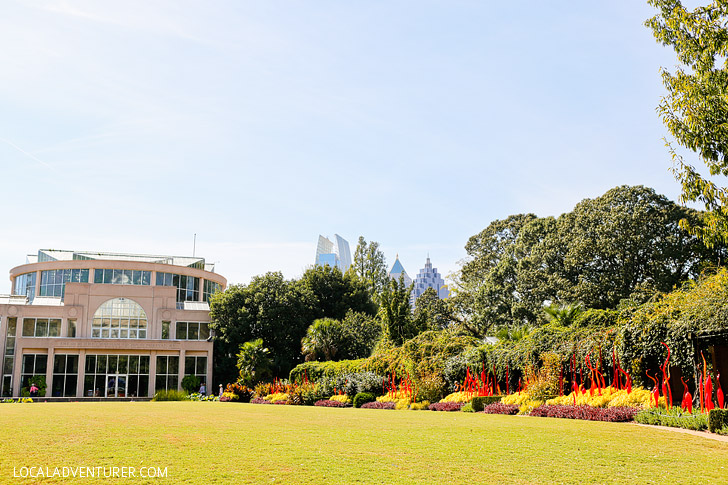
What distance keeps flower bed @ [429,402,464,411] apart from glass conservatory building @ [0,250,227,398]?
1027 inches

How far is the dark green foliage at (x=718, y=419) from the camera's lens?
11820 millimetres

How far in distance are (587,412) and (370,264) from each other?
4731 centimetres

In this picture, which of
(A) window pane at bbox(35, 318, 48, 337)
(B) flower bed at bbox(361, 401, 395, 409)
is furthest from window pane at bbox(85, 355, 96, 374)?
(B) flower bed at bbox(361, 401, 395, 409)

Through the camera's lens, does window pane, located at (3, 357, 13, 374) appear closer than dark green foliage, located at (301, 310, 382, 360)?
No

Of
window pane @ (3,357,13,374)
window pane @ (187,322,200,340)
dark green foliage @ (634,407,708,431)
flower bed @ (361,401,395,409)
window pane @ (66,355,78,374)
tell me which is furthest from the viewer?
window pane @ (187,322,200,340)

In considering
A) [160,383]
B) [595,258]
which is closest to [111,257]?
[160,383]

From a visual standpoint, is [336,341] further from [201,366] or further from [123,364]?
[123,364]

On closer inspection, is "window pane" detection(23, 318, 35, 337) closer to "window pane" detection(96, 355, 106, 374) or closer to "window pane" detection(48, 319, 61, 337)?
Result: "window pane" detection(48, 319, 61, 337)

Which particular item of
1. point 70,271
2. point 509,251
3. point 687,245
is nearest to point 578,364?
point 687,245

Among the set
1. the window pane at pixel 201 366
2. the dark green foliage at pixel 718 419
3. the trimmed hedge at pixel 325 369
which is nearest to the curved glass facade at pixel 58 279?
the window pane at pixel 201 366

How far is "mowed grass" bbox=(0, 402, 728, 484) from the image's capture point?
24.8 ft

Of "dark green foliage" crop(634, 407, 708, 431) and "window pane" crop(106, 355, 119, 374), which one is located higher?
"window pane" crop(106, 355, 119, 374)

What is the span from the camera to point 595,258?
126ft

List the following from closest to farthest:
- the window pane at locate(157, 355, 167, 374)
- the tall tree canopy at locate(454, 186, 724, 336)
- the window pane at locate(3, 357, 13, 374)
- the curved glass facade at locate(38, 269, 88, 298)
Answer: the tall tree canopy at locate(454, 186, 724, 336), the window pane at locate(3, 357, 13, 374), the window pane at locate(157, 355, 167, 374), the curved glass facade at locate(38, 269, 88, 298)
